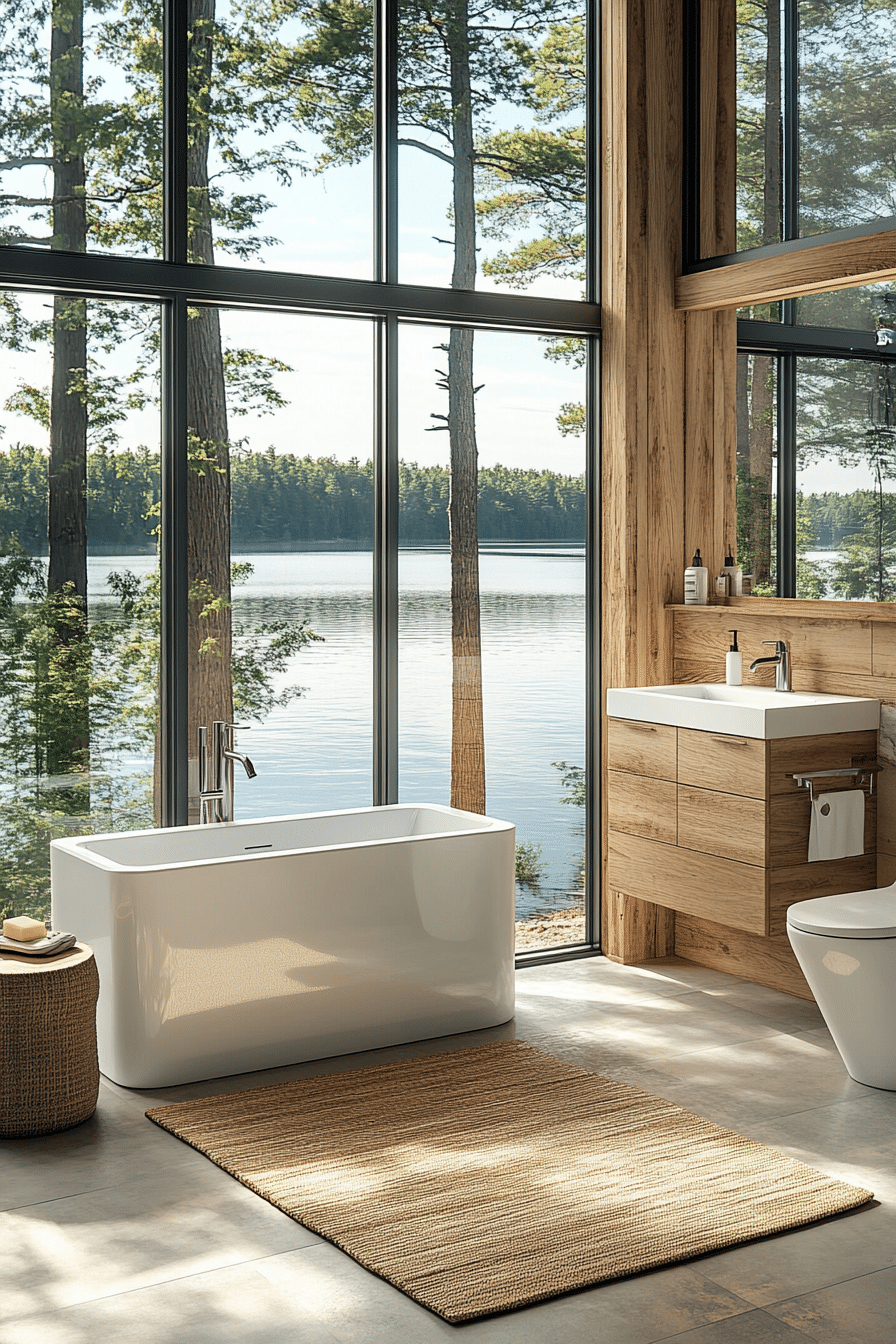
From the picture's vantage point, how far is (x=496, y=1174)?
309 cm

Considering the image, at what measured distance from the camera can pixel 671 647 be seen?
496cm

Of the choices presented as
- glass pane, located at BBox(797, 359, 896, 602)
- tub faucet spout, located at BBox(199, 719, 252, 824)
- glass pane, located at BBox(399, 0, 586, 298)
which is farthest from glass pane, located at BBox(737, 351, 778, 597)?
tub faucet spout, located at BBox(199, 719, 252, 824)

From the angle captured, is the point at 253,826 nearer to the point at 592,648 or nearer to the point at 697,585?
the point at 592,648

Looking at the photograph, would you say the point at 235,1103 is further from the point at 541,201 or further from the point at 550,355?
the point at 541,201

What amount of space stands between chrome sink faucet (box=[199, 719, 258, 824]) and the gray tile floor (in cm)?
84

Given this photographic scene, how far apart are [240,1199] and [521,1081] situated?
95 centimetres

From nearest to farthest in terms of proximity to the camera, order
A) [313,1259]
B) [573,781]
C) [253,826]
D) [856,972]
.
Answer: [313,1259] → [856,972] → [253,826] → [573,781]

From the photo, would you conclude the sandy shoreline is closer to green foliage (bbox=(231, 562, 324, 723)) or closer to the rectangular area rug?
the rectangular area rug

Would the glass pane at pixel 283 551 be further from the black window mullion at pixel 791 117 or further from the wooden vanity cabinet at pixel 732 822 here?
the black window mullion at pixel 791 117

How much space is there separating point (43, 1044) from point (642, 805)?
2.06m

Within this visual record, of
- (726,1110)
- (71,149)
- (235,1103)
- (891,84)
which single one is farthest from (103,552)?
(891,84)

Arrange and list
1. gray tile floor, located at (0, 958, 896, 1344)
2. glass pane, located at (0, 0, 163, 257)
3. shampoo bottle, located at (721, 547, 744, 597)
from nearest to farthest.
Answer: gray tile floor, located at (0, 958, 896, 1344) < glass pane, located at (0, 0, 163, 257) < shampoo bottle, located at (721, 547, 744, 597)

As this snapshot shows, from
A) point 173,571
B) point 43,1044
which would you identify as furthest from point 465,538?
point 43,1044

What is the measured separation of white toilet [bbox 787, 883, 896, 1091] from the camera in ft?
11.4
